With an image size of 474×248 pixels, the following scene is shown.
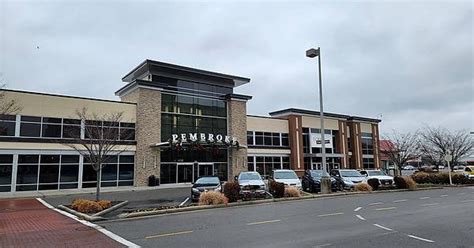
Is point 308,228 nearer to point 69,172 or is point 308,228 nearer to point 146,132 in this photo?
point 69,172

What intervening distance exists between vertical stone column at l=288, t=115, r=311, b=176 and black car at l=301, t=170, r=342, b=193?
60.0 ft

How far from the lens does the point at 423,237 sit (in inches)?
359

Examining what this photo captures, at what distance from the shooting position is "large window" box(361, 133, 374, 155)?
55.9 meters

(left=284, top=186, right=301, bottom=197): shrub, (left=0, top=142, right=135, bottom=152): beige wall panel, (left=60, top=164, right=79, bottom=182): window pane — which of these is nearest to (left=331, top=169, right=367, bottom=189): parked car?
(left=284, top=186, right=301, bottom=197): shrub

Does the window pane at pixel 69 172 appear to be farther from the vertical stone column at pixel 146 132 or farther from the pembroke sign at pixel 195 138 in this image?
the pembroke sign at pixel 195 138

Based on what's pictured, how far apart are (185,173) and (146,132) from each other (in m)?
5.71

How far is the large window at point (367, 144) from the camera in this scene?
5588 cm

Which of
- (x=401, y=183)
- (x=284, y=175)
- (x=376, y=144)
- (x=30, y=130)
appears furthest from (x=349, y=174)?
(x=376, y=144)

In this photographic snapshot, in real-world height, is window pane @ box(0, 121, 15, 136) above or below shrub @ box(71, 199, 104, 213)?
above

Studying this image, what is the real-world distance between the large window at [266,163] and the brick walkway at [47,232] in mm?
28844

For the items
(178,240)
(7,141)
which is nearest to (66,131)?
(7,141)

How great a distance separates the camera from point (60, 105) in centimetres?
3044

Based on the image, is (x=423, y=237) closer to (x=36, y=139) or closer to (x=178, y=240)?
(x=178, y=240)

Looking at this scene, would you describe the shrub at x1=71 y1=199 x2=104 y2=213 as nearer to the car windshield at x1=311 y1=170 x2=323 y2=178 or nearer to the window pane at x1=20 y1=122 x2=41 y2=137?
the window pane at x1=20 y1=122 x2=41 y2=137
